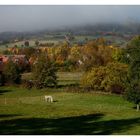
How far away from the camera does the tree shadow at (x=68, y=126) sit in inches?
583

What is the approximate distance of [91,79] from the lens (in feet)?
71.9

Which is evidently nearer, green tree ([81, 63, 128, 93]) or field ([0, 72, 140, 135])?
field ([0, 72, 140, 135])

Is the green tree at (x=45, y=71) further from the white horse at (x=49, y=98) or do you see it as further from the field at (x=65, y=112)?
the white horse at (x=49, y=98)

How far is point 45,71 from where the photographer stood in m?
22.2

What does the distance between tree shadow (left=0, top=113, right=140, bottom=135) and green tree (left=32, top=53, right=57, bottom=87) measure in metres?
4.25

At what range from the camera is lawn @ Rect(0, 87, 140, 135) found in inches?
600

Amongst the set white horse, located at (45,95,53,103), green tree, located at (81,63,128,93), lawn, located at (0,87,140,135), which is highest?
green tree, located at (81,63,128,93)

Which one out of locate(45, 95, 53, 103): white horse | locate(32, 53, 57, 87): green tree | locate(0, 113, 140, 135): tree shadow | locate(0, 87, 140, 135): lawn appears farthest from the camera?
locate(32, 53, 57, 87): green tree

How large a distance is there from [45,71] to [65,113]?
429 cm

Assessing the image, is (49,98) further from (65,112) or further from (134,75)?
(134,75)

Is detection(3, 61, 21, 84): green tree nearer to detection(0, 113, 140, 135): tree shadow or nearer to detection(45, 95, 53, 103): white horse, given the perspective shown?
detection(45, 95, 53, 103): white horse

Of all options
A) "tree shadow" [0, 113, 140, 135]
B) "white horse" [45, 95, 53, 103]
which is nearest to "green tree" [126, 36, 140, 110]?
"tree shadow" [0, 113, 140, 135]

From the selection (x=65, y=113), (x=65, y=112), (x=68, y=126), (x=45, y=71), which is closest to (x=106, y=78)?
(x=45, y=71)
